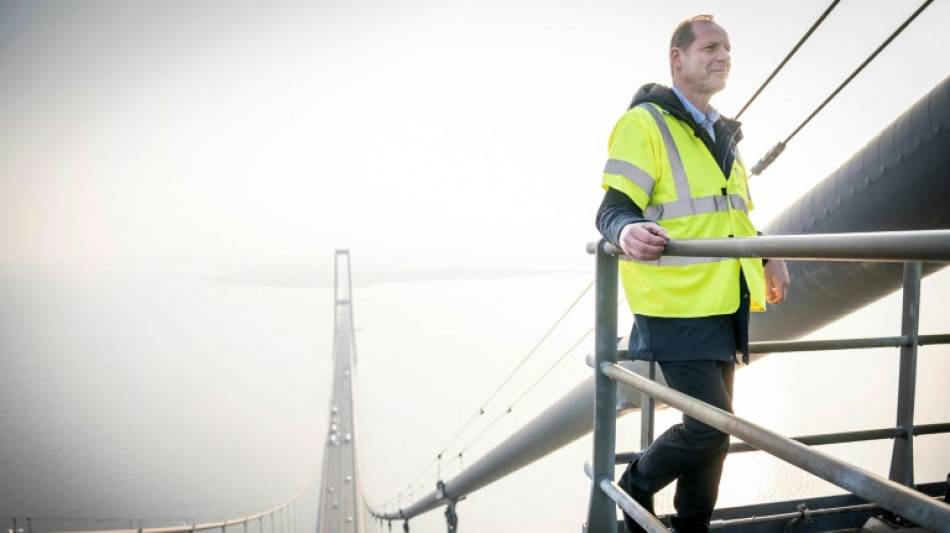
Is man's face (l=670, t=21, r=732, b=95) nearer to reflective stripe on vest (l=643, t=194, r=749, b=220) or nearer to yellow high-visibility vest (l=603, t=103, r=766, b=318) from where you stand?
yellow high-visibility vest (l=603, t=103, r=766, b=318)

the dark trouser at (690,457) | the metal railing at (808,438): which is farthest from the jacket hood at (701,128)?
the dark trouser at (690,457)

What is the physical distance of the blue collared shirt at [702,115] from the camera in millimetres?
1855

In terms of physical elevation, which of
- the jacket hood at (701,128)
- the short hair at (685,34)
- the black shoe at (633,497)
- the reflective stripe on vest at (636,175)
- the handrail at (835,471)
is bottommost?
the black shoe at (633,497)

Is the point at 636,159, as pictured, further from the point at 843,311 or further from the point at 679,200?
the point at 843,311

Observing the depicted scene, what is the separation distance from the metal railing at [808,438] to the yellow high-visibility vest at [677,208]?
0.47 ft

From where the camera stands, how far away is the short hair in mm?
1877

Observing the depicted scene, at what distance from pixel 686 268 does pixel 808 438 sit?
0.87 metres

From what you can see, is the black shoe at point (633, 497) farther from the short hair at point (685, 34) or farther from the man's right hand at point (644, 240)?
the short hair at point (685, 34)

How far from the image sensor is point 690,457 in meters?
1.67

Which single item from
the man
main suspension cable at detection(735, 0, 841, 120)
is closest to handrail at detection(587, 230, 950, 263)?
the man

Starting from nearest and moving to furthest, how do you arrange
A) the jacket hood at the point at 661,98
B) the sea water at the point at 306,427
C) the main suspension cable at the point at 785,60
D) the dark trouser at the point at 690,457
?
the dark trouser at the point at 690,457, the jacket hood at the point at 661,98, the main suspension cable at the point at 785,60, the sea water at the point at 306,427

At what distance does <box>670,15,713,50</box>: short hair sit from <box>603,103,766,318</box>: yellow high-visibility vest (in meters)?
0.32

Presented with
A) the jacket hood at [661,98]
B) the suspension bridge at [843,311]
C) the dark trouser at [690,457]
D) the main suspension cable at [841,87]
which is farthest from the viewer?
→ the main suspension cable at [841,87]

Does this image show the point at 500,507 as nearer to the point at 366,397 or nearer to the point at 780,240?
the point at 366,397
